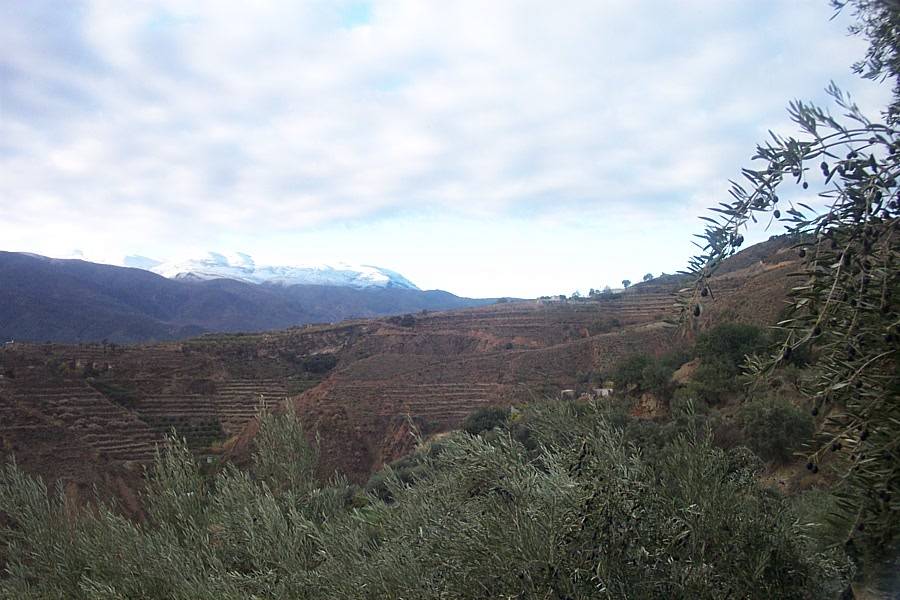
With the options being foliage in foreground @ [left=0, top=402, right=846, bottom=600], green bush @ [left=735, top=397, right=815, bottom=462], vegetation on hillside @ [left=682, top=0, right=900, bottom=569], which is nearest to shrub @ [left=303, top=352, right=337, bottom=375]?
green bush @ [left=735, top=397, right=815, bottom=462]

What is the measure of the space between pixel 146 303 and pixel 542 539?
105m

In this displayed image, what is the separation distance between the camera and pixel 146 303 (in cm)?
9506

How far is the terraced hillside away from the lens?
78.4 feet

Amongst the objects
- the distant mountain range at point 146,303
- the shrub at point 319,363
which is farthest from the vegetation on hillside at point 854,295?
the distant mountain range at point 146,303

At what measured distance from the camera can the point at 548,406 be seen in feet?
14.9

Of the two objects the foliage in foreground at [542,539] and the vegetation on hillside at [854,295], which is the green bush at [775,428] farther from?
the vegetation on hillside at [854,295]

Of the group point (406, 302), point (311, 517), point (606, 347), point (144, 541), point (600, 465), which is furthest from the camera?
point (406, 302)

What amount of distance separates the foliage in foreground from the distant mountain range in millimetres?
62765

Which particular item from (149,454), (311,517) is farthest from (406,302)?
(311,517)

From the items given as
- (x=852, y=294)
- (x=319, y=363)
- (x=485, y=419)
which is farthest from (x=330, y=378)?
(x=852, y=294)

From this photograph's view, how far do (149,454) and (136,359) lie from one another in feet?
36.5

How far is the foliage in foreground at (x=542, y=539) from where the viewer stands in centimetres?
300

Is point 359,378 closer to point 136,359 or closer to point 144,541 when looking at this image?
point 136,359

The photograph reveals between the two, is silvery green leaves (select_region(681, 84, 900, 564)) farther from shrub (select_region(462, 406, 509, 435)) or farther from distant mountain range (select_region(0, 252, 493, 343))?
distant mountain range (select_region(0, 252, 493, 343))
